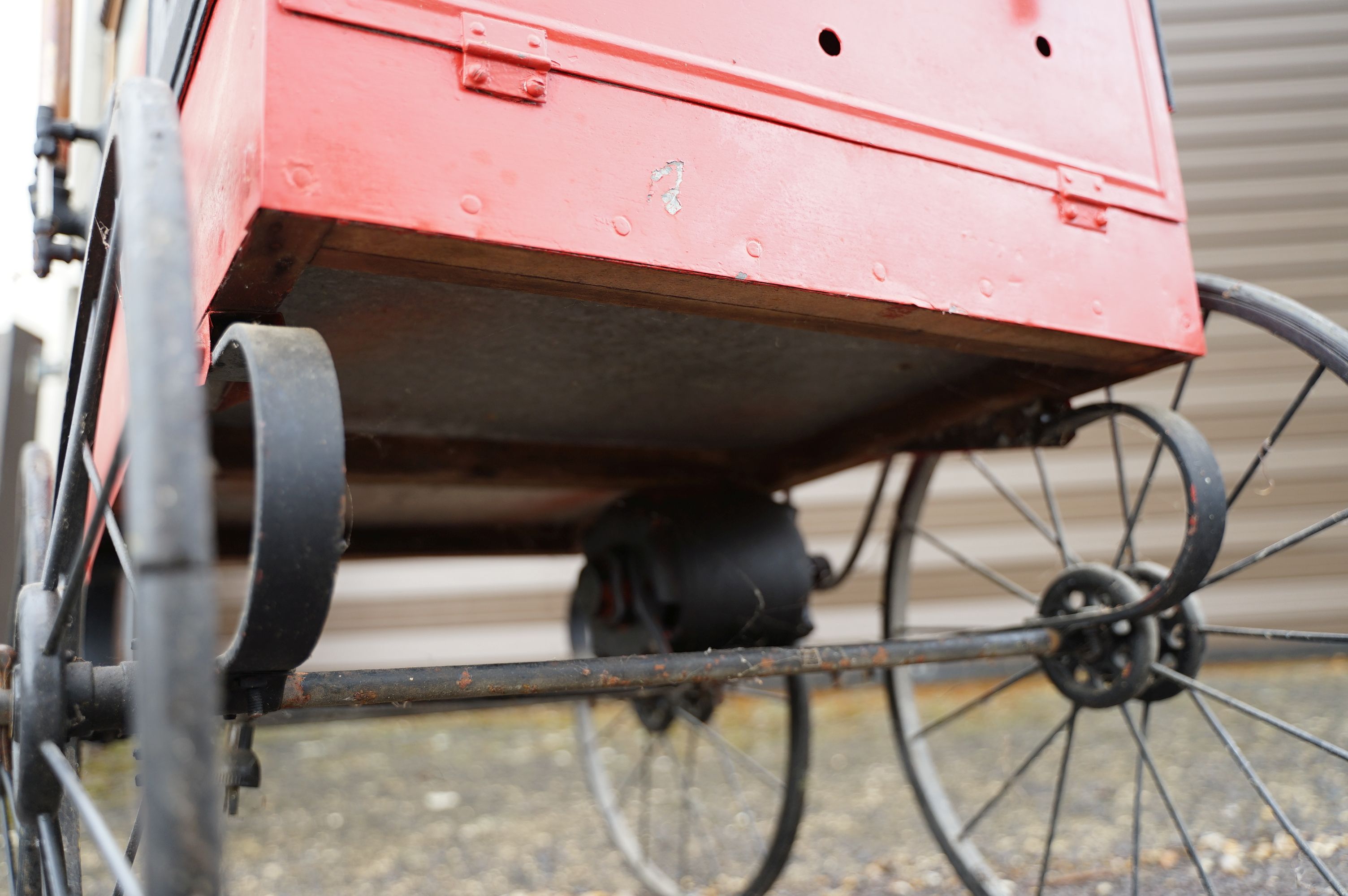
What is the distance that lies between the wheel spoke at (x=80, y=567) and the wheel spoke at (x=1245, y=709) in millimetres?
1393

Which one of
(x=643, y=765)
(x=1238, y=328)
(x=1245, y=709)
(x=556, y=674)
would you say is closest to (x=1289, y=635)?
(x=1245, y=709)

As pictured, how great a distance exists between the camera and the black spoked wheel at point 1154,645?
1.49 m

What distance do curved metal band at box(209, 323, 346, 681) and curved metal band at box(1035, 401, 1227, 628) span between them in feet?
3.56

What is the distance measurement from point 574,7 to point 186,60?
0.50 metres

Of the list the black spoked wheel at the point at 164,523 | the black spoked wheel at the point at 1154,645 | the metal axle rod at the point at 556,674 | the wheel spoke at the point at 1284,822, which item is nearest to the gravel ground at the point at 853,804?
the black spoked wheel at the point at 1154,645

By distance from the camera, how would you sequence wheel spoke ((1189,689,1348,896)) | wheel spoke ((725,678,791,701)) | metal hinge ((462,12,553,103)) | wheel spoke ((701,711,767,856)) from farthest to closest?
wheel spoke ((701,711,767,856)) < wheel spoke ((725,678,791,701)) < wheel spoke ((1189,689,1348,896)) < metal hinge ((462,12,553,103))

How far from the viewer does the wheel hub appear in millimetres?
1449

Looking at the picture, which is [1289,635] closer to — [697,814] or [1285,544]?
[1285,544]

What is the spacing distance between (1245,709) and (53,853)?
1.54m

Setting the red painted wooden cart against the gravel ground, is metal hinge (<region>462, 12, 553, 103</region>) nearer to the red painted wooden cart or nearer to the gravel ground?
the red painted wooden cart

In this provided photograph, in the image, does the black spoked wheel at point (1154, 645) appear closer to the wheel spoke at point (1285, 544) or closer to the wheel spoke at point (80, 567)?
the wheel spoke at point (1285, 544)

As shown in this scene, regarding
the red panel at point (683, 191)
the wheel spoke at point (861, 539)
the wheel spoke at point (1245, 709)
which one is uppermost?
the red panel at point (683, 191)

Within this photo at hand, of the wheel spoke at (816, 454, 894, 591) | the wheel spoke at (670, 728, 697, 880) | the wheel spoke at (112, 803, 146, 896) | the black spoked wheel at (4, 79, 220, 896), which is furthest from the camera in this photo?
the wheel spoke at (670, 728, 697, 880)

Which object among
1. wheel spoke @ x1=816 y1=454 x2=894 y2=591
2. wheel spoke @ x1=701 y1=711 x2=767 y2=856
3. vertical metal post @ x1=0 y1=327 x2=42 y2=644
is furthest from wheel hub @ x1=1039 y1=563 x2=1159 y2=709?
vertical metal post @ x1=0 y1=327 x2=42 y2=644
